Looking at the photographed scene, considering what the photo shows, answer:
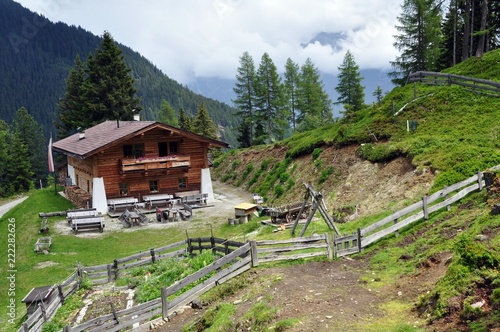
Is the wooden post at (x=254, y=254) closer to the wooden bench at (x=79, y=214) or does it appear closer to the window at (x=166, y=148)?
the wooden bench at (x=79, y=214)

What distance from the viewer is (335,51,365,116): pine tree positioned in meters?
59.9

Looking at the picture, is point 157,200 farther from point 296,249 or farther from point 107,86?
point 107,86

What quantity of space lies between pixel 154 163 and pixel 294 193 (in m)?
12.0

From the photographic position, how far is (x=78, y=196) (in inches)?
1417

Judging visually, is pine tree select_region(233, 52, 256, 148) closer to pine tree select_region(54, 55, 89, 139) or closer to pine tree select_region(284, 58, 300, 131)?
pine tree select_region(284, 58, 300, 131)

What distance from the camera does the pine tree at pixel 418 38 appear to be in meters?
45.5

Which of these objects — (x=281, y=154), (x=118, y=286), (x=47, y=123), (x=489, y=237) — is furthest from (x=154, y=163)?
(x=47, y=123)

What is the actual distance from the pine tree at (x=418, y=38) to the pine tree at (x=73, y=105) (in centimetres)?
4229

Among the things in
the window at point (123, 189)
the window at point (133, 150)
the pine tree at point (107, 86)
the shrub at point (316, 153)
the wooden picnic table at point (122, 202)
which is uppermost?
the pine tree at point (107, 86)

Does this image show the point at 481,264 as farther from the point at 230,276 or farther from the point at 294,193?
the point at 294,193

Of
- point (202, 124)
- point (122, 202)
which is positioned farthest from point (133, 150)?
point (202, 124)

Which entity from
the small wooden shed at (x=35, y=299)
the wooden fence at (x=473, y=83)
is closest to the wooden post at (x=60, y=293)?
the small wooden shed at (x=35, y=299)

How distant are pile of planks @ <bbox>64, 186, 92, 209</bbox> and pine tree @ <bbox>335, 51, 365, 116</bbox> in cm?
3827

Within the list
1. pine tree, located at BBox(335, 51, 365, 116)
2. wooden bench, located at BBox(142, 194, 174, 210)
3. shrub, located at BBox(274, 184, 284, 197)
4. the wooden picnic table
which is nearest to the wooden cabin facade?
the wooden picnic table
